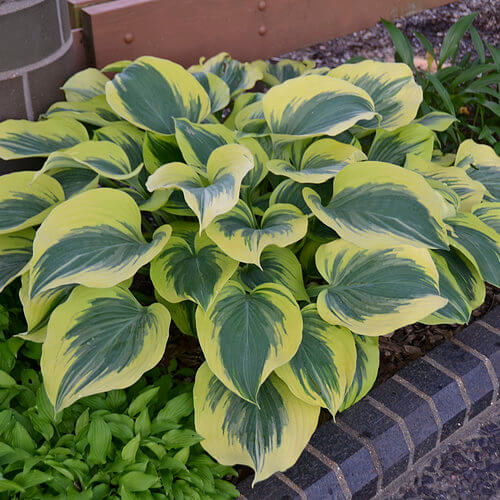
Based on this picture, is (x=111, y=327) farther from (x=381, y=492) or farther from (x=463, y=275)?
(x=463, y=275)

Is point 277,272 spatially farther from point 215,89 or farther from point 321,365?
point 215,89

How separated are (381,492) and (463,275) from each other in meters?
0.66

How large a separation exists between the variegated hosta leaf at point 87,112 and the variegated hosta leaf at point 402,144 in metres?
0.89

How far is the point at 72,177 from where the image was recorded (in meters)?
2.00

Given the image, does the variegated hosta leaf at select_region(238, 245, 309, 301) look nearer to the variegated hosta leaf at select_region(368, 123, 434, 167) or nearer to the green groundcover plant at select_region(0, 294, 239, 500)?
the green groundcover plant at select_region(0, 294, 239, 500)

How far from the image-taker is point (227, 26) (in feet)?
10.1

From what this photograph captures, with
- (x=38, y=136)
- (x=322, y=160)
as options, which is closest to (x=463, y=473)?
(x=322, y=160)

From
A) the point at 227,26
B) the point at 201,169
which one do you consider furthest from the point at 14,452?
the point at 227,26

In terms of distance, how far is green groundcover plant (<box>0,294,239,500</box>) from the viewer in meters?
1.41

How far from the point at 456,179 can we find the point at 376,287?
0.65m

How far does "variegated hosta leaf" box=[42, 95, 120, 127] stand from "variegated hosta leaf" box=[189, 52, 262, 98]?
1.44ft

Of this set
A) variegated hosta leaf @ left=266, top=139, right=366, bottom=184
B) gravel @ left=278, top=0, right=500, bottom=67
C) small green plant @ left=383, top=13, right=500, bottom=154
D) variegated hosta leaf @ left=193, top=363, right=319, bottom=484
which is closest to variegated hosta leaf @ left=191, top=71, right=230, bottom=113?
variegated hosta leaf @ left=266, top=139, right=366, bottom=184

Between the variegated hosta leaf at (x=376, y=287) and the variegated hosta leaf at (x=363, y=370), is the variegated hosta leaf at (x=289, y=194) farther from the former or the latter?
the variegated hosta leaf at (x=363, y=370)

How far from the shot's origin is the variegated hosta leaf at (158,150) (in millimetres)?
1905
